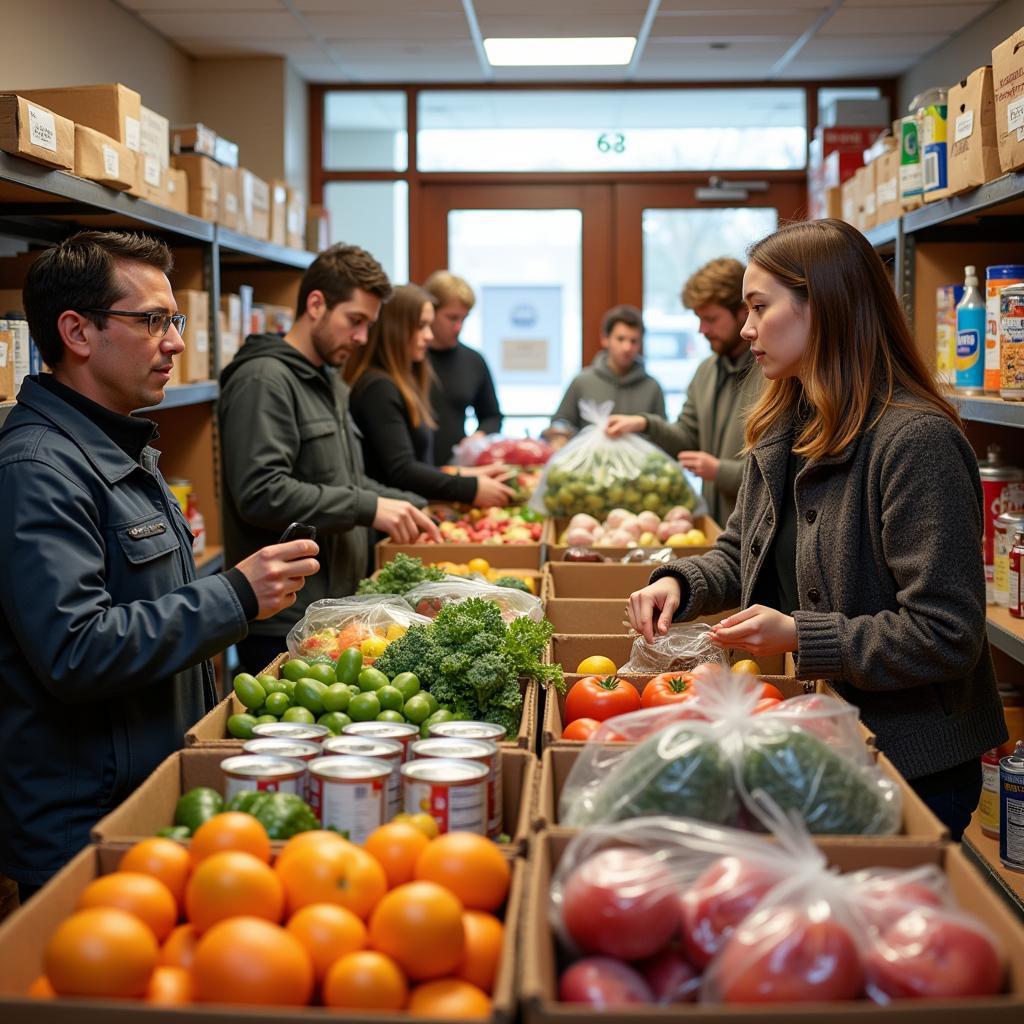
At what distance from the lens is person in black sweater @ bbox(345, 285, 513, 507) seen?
4.26 m

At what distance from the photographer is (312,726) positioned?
173cm

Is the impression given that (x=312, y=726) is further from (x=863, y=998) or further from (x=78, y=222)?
(x=78, y=222)

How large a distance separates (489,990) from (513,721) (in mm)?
756

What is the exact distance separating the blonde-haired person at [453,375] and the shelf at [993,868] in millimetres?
3211

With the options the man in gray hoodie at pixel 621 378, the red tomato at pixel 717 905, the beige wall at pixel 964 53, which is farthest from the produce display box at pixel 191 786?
the beige wall at pixel 964 53

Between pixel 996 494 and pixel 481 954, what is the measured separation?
2738 mm

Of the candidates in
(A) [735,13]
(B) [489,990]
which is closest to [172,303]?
(B) [489,990]

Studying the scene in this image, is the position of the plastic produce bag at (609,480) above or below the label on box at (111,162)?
below

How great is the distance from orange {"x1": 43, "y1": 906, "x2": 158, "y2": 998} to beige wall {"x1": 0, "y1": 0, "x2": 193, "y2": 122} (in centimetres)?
434

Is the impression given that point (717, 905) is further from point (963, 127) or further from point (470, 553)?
point (963, 127)

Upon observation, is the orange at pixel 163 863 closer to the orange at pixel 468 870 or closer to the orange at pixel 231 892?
the orange at pixel 231 892

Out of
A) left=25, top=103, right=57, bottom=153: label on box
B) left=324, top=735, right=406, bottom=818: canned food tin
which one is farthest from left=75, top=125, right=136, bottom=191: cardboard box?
left=324, top=735, right=406, bottom=818: canned food tin

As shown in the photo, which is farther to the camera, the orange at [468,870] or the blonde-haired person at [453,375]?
the blonde-haired person at [453,375]

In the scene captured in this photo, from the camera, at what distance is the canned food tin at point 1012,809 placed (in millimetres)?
3059
